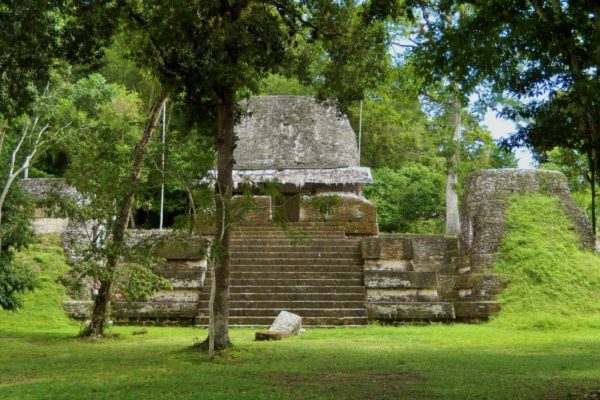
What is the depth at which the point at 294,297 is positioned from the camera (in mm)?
14148

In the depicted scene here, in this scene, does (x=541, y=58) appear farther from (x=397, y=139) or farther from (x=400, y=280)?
(x=397, y=139)

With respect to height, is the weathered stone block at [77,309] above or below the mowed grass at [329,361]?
above

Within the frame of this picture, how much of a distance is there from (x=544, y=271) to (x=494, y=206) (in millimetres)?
2451

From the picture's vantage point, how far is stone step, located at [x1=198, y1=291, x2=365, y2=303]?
554 inches

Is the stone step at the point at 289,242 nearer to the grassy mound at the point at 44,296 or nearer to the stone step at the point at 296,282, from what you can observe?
the stone step at the point at 296,282

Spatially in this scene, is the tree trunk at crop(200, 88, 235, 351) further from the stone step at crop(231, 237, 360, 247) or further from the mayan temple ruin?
the stone step at crop(231, 237, 360, 247)

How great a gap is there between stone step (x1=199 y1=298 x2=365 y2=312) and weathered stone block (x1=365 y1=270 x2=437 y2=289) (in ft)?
1.86

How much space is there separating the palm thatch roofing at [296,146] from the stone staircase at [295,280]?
3187mm

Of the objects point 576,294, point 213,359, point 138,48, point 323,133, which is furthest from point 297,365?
point 323,133

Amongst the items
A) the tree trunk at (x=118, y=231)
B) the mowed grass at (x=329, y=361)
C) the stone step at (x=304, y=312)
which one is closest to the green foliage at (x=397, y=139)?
the stone step at (x=304, y=312)

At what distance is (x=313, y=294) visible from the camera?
559 inches

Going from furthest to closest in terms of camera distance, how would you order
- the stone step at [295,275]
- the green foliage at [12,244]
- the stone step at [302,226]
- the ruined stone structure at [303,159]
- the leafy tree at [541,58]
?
the ruined stone structure at [303,159] → the stone step at [302,226] → the stone step at [295,275] → the green foliage at [12,244] → the leafy tree at [541,58]

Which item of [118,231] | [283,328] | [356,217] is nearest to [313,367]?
[283,328]

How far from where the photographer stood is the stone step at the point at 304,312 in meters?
13.5
